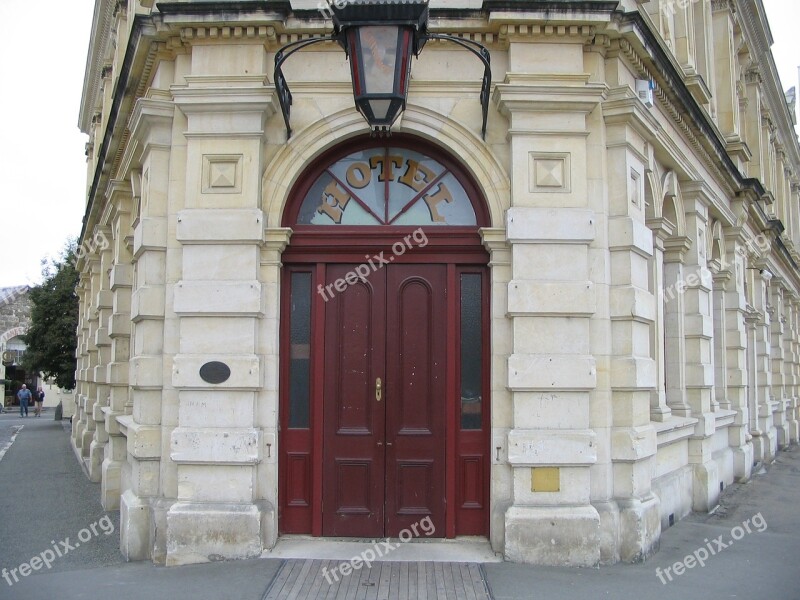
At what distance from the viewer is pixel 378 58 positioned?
6.54 metres

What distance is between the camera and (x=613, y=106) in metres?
7.66

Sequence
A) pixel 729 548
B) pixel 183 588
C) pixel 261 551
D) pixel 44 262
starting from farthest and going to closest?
pixel 44 262 < pixel 729 548 < pixel 261 551 < pixel 183 588

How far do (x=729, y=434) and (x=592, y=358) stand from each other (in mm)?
7247

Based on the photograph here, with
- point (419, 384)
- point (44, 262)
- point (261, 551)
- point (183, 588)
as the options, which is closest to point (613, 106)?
point (419, 384)

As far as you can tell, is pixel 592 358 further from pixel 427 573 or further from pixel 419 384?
pixel 427 573

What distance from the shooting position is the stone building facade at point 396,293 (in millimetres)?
7211

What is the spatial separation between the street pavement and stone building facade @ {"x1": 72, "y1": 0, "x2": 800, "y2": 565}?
0.30 m

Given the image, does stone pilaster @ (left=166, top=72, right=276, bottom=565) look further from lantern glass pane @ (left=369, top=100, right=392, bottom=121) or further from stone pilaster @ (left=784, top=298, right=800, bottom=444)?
stone pilaster @ (left=784, top=298, right=800, bottom=444)

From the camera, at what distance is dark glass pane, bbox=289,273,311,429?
7.73 m

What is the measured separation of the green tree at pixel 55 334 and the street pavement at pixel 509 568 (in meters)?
18.9

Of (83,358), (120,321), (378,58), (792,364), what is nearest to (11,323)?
(83,358)

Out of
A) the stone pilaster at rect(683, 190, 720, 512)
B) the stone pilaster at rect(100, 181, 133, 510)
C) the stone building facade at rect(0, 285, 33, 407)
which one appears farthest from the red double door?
the stone building facade at rect(0, 285, 33, 407)

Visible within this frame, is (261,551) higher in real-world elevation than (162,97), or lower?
lower

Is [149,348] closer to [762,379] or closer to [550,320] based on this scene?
[550,320]
